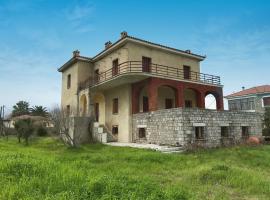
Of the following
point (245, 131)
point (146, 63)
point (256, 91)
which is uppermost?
point (146, 63)

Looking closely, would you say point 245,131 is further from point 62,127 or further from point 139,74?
point 62,127

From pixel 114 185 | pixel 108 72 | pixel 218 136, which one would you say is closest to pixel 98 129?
pixel 108 72

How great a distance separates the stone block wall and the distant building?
2047 cm

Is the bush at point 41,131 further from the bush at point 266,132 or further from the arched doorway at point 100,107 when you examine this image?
the bush at point 266,132

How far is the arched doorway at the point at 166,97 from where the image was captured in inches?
901

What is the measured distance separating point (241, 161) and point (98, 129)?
41.6 feet

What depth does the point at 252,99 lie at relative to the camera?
1583 inches

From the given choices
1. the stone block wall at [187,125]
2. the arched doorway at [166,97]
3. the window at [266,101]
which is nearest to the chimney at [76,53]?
the arched doorway at [166,97]

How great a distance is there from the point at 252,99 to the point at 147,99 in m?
25.2

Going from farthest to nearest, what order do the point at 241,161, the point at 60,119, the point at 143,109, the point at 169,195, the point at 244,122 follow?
the point at 143,109 < the point at 244,122 < the point at 60,119 < the point at 241,161 < the point at 169,195

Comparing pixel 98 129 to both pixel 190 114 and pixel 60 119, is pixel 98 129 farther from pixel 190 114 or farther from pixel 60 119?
pixel 190 114

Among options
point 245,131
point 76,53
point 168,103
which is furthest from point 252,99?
point 76,53

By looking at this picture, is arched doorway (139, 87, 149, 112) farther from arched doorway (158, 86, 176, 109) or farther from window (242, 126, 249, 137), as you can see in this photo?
window (242, 126, 249, 137)

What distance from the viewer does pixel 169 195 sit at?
17.7 feet
